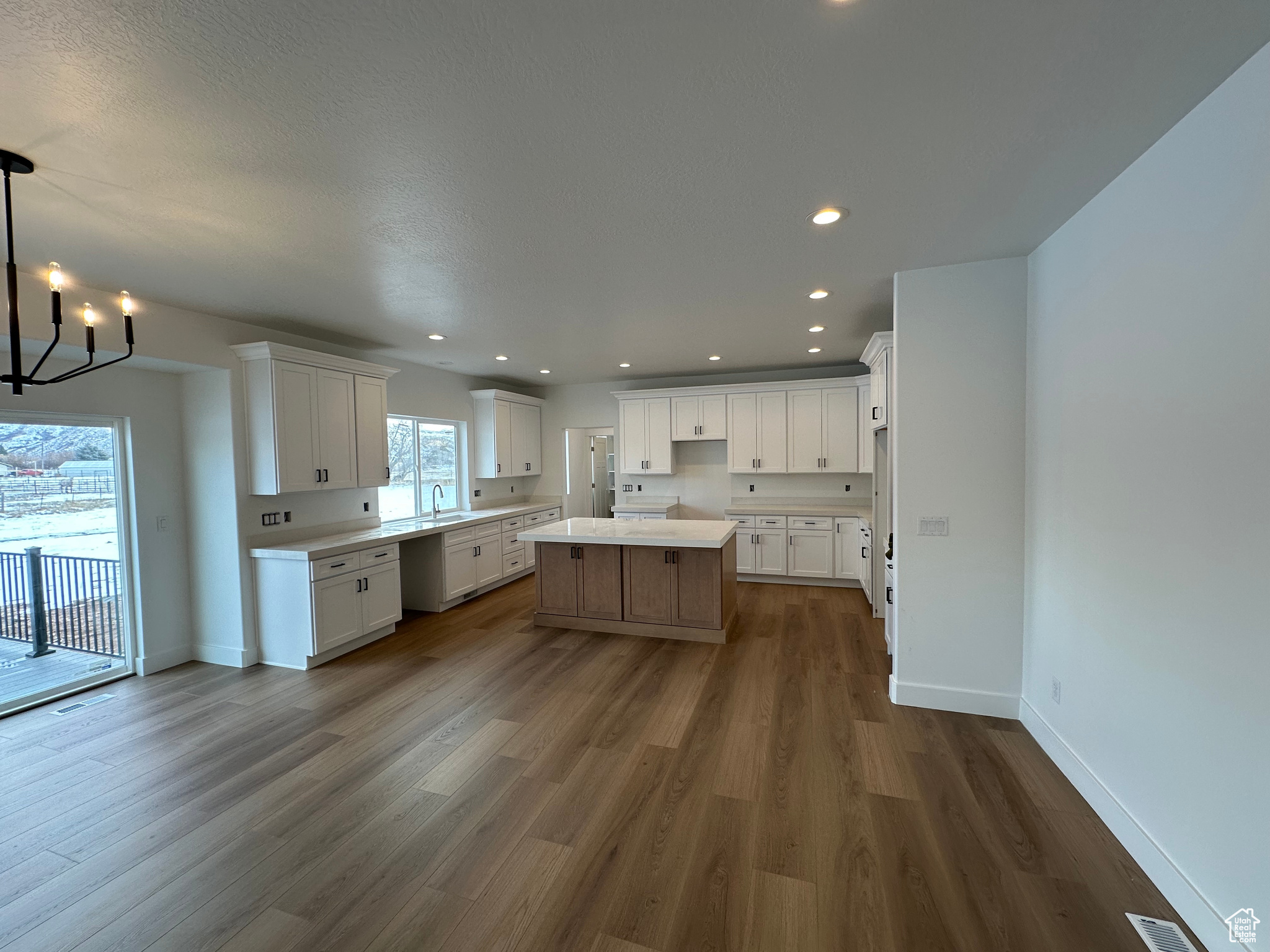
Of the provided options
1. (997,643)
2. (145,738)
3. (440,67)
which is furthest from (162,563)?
(997,643)

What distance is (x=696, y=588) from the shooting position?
4422 millimetres

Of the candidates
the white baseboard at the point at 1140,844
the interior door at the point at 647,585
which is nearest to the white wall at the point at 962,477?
the white baseboard at the point at 1140,844

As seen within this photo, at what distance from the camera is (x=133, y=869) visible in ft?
6.59

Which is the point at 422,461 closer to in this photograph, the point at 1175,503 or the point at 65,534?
the point at 65,534

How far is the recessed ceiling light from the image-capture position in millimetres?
2316

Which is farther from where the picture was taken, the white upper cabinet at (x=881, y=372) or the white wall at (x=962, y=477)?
the white upper cabinet at (x=881, y=372)

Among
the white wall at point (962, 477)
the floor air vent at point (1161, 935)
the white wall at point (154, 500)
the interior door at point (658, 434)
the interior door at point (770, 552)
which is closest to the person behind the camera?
the floor air vent at point (1161, 935)

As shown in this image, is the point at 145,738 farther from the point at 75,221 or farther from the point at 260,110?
the point at 260,110

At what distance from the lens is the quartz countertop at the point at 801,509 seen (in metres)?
5.91

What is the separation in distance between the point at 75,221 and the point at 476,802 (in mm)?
3147

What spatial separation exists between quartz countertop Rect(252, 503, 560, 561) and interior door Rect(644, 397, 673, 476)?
5.63 feet

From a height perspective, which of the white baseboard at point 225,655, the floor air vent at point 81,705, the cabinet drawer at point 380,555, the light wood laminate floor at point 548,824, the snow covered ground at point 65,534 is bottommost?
the light wood laminate floor at point 548,824

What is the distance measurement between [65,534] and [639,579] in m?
4.11

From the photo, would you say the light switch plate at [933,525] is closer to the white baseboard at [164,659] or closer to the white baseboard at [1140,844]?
the white baseboard at [1140,844]
